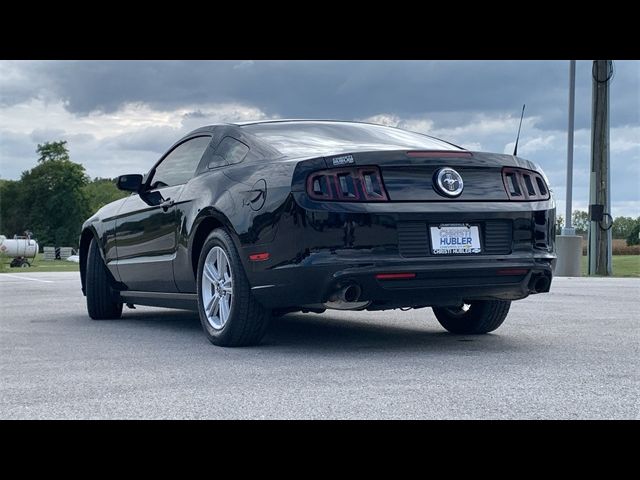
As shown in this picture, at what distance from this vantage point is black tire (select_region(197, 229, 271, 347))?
19.8ft

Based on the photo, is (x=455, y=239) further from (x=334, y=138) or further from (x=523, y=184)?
(x=334, y=138)

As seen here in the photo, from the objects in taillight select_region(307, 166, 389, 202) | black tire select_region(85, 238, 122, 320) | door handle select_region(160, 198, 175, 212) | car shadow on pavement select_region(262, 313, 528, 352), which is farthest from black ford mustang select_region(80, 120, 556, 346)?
black tire select_region(85, 238, 122, 320)

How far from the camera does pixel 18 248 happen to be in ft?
185

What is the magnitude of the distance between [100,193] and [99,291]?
112 metres

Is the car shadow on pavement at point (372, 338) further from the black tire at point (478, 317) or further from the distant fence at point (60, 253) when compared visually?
the distant fence at point (60, 253)

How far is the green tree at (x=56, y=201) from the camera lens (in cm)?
9062

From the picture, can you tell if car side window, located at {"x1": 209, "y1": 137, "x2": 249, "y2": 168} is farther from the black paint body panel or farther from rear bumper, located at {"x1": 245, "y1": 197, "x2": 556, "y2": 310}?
rear bumper, located at {"x1": 245, "y1": 197, "x2": 556, "y2": 310}

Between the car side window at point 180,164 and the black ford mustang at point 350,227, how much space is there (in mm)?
232

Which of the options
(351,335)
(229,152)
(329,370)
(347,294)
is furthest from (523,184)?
(229,152)

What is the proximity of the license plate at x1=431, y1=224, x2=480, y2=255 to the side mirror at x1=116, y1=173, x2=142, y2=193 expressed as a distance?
10.2ft

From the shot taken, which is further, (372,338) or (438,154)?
(372,338)

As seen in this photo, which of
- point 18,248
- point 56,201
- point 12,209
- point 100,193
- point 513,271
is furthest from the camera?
point 100,193

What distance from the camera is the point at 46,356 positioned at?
6.09m
